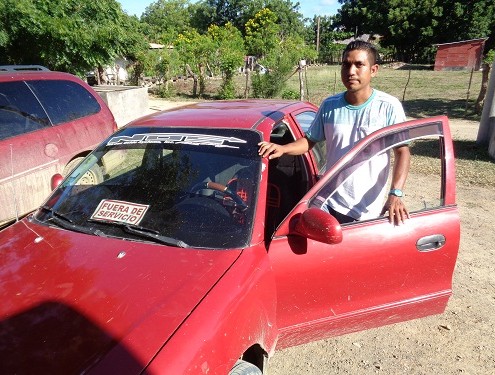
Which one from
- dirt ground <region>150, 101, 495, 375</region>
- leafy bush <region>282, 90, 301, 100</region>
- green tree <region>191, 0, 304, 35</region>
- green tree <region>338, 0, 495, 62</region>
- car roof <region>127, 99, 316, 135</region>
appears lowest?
dirt ground <region>150, 101, 495, 375</region>

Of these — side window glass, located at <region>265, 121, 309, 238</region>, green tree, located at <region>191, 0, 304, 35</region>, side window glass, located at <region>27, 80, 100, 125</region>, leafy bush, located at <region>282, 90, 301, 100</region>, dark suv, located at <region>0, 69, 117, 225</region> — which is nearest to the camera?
side window glass, located at <region>265, 121, 309, 238</region>

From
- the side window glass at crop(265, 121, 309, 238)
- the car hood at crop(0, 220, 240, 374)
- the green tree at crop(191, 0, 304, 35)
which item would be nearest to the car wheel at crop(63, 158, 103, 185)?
the car hood at crop(0, 220, 240, 374)

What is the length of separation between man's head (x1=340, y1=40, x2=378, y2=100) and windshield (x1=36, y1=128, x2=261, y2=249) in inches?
27.1

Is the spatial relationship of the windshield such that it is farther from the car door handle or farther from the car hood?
the car door handle

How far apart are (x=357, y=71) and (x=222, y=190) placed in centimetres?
113

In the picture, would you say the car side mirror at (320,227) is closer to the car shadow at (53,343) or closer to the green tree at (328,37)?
the car shadow at (53,343)

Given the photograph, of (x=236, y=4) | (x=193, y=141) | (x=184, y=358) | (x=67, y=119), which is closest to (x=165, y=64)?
(x=67, y=119)

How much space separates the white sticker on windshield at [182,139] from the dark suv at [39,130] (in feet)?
5.80

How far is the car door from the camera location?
2.08m

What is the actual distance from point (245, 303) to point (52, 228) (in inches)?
49.2

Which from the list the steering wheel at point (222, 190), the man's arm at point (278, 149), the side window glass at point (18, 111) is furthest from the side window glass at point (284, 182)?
the side window glass at point (18, 111)

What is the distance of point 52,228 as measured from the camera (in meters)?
2.22

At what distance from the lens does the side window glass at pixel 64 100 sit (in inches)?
182

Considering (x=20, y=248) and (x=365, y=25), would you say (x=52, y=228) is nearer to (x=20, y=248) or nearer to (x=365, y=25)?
(x=20, y=248)
